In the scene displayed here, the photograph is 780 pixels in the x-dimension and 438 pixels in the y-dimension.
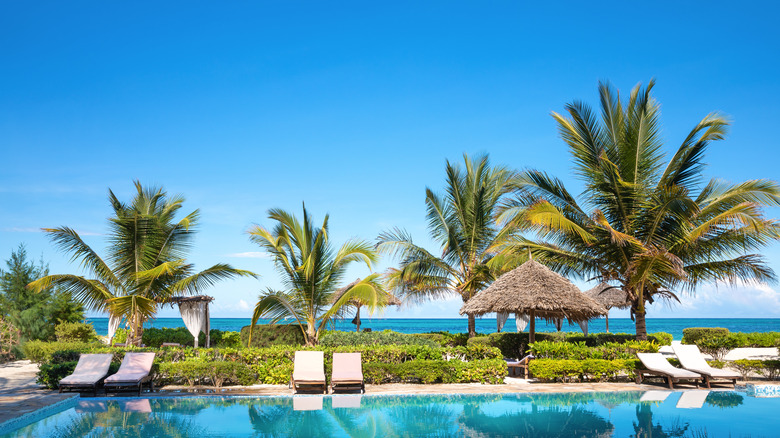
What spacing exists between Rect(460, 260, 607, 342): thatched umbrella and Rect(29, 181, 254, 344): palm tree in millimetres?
5893

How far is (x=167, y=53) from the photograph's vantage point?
1467cm

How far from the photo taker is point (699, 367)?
433 inches

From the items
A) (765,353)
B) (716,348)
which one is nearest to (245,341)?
(716,348)

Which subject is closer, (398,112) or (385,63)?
(385,63)

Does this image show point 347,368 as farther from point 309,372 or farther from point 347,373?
point 309,372

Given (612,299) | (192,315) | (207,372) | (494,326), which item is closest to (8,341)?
(192,315)

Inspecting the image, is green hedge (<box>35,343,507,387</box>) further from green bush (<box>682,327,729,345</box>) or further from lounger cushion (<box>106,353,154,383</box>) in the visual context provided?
Answer: green bush (<box>682,327,729,345</box>)

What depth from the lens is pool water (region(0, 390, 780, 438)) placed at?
7.46 metres

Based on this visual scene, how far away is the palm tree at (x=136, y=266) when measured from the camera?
12.1 metres

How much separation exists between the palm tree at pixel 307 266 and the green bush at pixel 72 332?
6.53m

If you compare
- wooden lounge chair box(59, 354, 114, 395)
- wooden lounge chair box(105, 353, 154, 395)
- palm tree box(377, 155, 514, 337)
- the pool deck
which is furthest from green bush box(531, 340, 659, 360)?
wooden lounge chair box(59, 354, 114, 395)

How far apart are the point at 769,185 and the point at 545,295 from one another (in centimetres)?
553

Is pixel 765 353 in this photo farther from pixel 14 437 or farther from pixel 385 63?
pixel 14 437

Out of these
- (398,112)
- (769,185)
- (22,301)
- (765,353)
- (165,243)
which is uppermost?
(398,112)
